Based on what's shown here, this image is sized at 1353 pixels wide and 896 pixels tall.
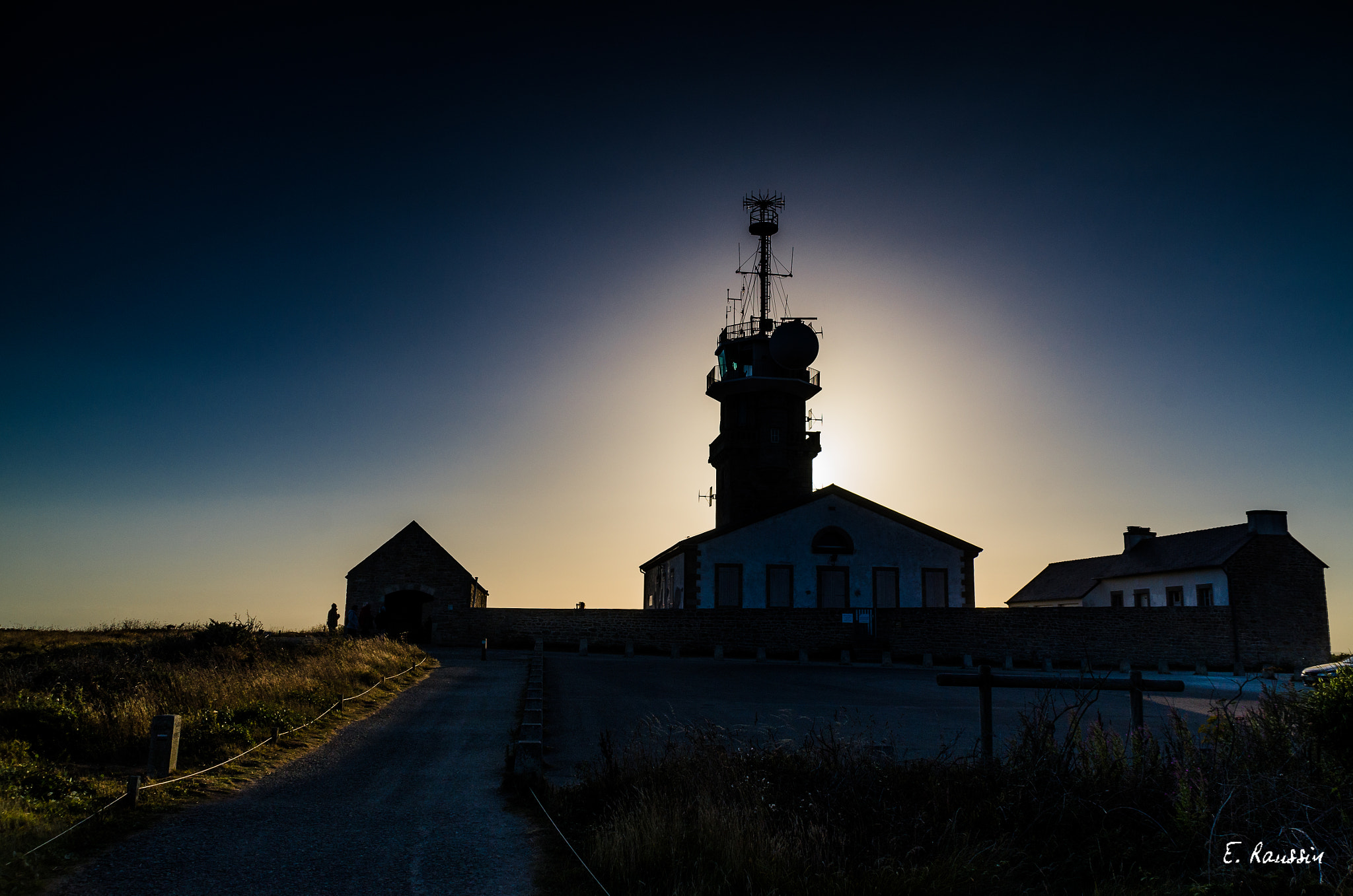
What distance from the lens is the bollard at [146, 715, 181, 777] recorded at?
26.5 feet

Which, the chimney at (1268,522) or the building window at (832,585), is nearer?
the chimney at (1268,522)

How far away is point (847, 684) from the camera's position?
20609 mm

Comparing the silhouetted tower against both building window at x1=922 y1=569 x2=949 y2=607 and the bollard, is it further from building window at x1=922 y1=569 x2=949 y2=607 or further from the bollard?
the bollard

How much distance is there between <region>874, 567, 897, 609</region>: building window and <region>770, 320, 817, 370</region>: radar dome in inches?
361

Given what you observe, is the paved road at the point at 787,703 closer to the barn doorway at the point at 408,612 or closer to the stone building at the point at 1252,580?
the stone building at the point at 1252,580

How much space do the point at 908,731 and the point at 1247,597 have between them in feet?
81.2

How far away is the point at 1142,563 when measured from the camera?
130ft

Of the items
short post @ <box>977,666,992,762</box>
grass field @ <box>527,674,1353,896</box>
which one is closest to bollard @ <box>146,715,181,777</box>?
grass field @ <box>527,674,1353,896</box>

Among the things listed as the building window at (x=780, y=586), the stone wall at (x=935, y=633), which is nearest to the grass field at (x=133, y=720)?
the stone wall at (x=935, y=633)

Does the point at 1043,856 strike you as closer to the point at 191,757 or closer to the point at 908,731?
the point at 908,731

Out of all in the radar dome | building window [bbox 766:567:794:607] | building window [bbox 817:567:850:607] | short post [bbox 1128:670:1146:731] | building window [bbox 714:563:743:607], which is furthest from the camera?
the radar dome

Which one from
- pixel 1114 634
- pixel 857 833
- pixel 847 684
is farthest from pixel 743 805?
pixel 1114 634

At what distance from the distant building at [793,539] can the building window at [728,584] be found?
35 mm

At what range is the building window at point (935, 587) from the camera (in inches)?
1395
